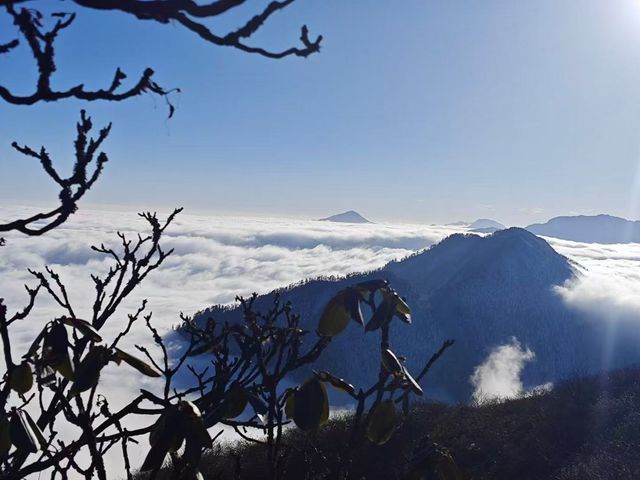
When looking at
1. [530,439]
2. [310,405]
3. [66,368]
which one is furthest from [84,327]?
[530,439]

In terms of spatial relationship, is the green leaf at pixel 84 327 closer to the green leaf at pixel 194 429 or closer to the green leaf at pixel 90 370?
the green leaf at pixel 90 370

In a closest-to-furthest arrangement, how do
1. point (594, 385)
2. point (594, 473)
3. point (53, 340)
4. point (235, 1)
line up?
point (235, 1) → point (53, 340) → point (594, 473) → point (594, 385)

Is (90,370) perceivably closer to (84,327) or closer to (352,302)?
(84,327)

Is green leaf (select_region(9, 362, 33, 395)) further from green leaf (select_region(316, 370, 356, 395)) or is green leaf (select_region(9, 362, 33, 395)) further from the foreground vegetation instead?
the foreground vegetation

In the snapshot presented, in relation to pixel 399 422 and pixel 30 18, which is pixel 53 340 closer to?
pixel 30 18

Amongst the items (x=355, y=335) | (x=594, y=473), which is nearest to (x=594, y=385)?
(x=594, y=473)

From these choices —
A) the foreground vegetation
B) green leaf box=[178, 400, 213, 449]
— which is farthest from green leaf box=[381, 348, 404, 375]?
the foreground vegetation

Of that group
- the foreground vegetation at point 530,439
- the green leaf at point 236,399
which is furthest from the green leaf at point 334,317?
the foreground vegetation at point 530,439
